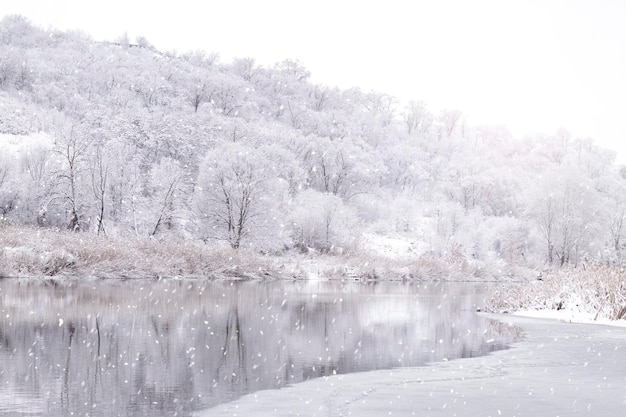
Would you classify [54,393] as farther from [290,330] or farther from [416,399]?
[290,330]

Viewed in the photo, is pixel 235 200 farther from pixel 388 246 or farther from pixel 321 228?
pixel 388 246

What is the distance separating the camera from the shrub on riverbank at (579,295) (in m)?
21.2

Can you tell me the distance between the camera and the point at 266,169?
6294 centimetres

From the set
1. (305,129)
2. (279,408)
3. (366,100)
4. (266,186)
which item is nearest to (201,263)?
(266,186)

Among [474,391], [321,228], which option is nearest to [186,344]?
[474,391]

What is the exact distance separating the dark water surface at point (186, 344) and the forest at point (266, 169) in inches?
546

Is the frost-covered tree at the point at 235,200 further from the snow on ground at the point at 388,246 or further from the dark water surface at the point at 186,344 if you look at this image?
the dark water surface at the point at 186,344

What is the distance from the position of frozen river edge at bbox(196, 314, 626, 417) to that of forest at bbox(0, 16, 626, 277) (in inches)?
934

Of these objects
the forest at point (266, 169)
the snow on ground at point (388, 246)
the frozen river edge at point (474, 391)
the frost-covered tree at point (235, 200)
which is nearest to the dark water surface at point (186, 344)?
the frozen river edge at point (474, 391)

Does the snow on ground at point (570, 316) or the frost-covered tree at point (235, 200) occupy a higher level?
the frost-covered tree at point (235, 200)

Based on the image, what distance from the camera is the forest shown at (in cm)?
5938

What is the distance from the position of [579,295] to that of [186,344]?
44.2 feet

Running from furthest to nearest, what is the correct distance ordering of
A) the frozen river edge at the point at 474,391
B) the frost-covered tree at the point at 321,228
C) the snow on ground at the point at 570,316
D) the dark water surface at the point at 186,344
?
the frost-covered tree at the point at 321,228
the snow on ground at the point at 570,316
the dark water surface at the point at 186,344
the frozen river edge at the point at 474,391

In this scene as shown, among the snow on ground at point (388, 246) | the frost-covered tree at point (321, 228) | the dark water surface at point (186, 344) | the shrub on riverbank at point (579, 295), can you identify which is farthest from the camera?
the snow on ground at point (388, 246)
